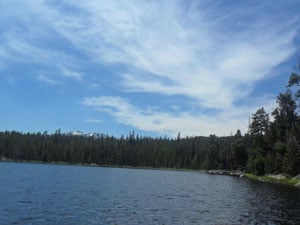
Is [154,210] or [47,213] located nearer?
[47,213]

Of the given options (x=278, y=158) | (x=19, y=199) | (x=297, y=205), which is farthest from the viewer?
(x=278, y=158)

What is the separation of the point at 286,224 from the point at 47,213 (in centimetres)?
2284

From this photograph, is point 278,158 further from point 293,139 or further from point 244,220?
point 244,220

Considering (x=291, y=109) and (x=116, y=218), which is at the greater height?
(x=291, y=109)

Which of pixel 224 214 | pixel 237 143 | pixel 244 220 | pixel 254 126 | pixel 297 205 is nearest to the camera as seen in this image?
pixel 244 220

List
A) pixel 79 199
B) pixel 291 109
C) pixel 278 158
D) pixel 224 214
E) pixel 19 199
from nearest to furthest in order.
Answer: pixel 224 214, pixel 19 199, pixel 79 199, pixel 278 158, pixel 291 109

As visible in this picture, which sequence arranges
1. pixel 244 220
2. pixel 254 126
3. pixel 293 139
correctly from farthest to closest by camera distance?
pixel 254 126, pixel 293 139, pixel 244 220

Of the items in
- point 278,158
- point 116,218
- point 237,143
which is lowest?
point 116,218

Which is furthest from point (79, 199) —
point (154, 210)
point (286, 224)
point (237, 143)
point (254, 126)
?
point (237, 143)

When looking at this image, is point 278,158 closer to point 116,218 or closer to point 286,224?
point 286,224

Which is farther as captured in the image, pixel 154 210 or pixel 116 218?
pixel 154 210

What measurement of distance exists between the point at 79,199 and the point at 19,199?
24.0ft

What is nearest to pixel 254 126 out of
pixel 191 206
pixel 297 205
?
pixel 297 205

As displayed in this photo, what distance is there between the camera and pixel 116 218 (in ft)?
111
